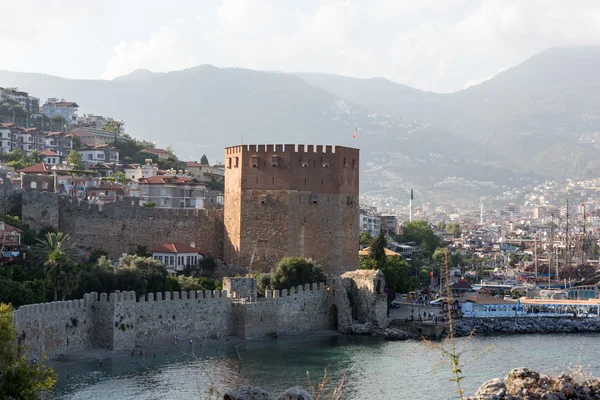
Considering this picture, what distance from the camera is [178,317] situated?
33.5 meters

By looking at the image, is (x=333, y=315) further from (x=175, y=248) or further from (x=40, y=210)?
(x=40, y=210)

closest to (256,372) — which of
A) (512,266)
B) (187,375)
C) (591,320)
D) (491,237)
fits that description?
(187,375)

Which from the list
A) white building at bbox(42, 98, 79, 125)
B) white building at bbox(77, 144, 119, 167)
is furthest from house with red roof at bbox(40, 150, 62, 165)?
white building at bbox(42, 98, 79, 125)

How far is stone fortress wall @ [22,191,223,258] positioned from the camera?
39.8m

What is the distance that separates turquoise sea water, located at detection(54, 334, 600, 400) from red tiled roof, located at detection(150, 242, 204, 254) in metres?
7.76

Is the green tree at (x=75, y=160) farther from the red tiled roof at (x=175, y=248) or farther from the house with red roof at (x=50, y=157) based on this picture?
the red tiled roof at (x=175, y=248)

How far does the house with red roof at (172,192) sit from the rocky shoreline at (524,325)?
23.0 meters

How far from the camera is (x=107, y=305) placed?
31.1 m

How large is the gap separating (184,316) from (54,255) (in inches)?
199

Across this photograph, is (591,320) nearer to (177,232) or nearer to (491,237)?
(177,232)

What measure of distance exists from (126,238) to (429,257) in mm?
37007

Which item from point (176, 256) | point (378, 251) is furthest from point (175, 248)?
point (378, 251)

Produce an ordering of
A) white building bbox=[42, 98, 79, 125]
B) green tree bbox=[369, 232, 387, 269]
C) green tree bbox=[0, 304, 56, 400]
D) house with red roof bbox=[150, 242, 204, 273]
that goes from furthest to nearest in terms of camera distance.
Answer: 1. white building bbox=[42, 98, 79, 125]
2. green tree bbox=[369, 232, 387, 269]
3. house with red roof bbox=[150, 242, 204, 273]
4. green tree bbox=[0, 304, 56, 400]

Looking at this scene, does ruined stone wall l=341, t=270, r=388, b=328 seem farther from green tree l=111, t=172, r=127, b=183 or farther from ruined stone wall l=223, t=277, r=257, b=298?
green tree l=111, t=172, r=127, b=183
